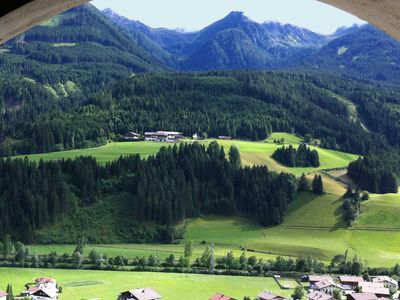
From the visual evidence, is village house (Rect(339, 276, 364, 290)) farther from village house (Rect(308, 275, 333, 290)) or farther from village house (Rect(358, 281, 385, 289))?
village house (Rect(308, 275, 333, 290))

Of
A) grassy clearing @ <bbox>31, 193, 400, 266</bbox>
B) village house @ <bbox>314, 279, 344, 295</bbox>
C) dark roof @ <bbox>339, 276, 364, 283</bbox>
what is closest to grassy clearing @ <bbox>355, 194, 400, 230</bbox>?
grassy clearing @ <bbox>31, 193, 400, 266</bbox>

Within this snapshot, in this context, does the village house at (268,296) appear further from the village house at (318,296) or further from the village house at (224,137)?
the village house at (224,137)

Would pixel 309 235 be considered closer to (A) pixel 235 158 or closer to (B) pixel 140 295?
(A) pixel 235 158

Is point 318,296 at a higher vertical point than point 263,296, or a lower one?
lower

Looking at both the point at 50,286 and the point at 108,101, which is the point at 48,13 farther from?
the point at 108,101

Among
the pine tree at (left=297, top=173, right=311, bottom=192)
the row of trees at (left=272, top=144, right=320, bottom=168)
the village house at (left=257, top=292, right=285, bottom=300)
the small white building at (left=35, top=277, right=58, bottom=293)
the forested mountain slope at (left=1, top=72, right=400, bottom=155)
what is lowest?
the small white building at (left=35, top=277, right=58, bottom=293)

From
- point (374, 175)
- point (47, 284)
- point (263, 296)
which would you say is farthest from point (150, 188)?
point (263, 296)
